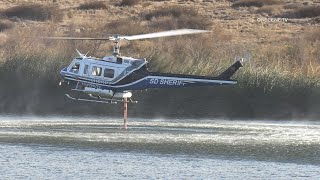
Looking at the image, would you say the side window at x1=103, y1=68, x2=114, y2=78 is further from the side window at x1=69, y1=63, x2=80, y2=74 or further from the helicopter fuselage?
the side window at x1=69, y1=63, x2=80, y2=74

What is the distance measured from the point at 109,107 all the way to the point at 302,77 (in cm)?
740

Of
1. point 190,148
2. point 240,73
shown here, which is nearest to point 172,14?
point 240,73

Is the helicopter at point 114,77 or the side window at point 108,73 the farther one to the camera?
the side window at point 108,73

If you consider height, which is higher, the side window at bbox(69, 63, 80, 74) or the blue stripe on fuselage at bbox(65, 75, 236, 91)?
the side window at bbox(69, 63, 80, 74)

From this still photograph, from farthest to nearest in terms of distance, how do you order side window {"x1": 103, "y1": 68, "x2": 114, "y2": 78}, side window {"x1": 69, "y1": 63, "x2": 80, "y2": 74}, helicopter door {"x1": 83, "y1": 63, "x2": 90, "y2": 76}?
side window {"x1": 69, "y1": 63, "x2": 80, "y2": 74}
helicopter door {"x1": 83, "y1": 63, "x2": 90, "y2": 76}
side window {"x1": 103, "y1": 68, "x2": 114, "y2": 78}

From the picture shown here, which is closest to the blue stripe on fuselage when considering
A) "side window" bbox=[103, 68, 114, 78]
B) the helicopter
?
the helicopter

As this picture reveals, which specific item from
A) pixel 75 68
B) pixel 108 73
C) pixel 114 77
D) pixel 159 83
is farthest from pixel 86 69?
pixel 159 83

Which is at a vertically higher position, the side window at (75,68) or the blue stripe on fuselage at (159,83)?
the side window at (75,68)

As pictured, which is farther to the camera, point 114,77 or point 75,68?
point 75,68

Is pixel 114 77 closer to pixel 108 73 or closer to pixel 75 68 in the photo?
pixel 108 73

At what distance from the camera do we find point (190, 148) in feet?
94.8

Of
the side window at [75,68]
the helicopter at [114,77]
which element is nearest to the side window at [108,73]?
the helicopter at [114,77]

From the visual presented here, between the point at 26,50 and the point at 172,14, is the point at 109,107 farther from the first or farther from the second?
the point at 172,14

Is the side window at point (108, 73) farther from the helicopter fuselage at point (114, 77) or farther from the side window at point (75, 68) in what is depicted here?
the side window at point (75, 68)
